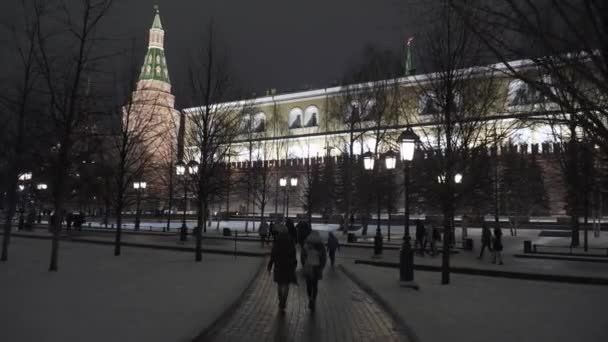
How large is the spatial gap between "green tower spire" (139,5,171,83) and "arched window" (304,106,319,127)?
2806 cm

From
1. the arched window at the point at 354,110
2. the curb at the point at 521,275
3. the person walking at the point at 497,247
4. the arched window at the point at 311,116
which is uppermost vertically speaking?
the arched window at the point at 311,116

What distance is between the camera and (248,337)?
6.98 metres

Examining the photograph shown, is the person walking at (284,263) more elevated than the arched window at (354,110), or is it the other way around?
the arched window at (354,110)

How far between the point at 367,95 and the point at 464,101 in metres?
22.7

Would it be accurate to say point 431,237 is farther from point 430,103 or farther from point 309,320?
point 309,320

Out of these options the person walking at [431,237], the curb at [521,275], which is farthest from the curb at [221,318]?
the person walking at [431,237]

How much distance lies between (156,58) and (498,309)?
268 feet

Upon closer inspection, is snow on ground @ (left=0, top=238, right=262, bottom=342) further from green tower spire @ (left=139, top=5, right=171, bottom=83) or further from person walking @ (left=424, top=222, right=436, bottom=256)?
green tower spire @ (left=139, top=5, right=171, bottom=83)

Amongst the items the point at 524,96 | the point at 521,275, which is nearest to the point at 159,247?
the point at 521,275

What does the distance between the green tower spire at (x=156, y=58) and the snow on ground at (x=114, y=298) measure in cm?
6937

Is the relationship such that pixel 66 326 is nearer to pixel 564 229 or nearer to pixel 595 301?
pixel 595 301

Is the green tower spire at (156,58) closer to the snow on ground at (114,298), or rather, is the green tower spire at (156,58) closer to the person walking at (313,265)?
the snow on ground at (114,298)

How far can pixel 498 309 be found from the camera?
9.04 m

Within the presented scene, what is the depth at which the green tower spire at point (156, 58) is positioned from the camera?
262 ft
